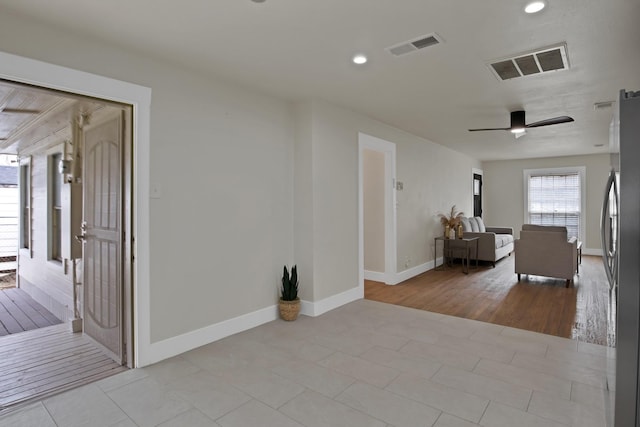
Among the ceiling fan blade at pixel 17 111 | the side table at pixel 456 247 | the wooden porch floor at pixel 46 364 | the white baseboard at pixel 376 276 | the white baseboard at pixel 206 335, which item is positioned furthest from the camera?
the side table at pixel 456 247

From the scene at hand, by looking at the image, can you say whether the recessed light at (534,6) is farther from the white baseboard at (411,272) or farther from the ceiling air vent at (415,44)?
the white baseboard at (411,272)

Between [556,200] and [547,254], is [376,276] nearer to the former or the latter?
[547,254]

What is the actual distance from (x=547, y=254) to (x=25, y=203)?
7.87 m

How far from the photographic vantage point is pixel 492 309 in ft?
13.9

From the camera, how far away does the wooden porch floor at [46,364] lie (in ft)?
8.17

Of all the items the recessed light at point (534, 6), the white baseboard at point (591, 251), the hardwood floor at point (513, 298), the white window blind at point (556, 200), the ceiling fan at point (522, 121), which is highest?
the recessed light at point (534, 6)

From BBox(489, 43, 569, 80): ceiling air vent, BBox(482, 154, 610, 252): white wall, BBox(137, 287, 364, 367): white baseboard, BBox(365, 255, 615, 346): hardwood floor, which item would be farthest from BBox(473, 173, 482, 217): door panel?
BBox(489, 43, 569, 80): ceiling air vent

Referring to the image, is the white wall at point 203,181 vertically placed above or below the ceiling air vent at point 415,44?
below

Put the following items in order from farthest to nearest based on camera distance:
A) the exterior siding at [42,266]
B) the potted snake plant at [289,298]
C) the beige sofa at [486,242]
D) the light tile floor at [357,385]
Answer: the beige sofa at [486,242], the exterior siding at [42,266], the potted snake plant at [289,298], the light tile floor at [357,385]

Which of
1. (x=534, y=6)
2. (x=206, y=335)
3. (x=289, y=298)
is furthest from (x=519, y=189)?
(x=206, y=335)

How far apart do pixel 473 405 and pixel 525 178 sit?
28.7 ft

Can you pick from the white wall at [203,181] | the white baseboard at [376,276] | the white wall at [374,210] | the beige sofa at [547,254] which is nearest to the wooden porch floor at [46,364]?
the white wall at [203,181]

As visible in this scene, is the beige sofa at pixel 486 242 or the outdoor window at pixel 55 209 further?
the beige sofa at pixel 486 242

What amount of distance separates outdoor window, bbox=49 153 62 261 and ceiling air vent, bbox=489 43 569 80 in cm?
496
